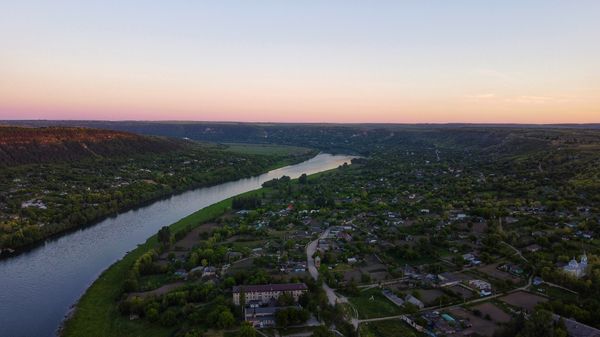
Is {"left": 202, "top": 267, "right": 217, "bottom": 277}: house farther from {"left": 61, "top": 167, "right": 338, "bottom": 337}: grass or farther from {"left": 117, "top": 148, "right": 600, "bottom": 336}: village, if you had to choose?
{"left": 61, "top": 167, "right": 338, "bottom": 337}: grass

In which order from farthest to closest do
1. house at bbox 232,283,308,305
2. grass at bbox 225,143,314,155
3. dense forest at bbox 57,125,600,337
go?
grass at bbox 225,143,314,155 → house at bbox 232,283,308,305 → dense forest at bbox 57,125,600,337

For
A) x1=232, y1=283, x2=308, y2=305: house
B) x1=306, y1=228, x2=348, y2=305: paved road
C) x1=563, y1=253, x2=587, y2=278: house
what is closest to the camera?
x1=232, y1=283, x2=308, y2=305: house

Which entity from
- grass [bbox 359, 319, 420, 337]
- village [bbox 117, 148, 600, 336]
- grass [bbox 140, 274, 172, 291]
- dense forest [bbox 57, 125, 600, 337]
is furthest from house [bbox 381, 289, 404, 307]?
grass [bbox 140, 274, 172, 291]

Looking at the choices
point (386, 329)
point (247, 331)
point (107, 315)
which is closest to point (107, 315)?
point (107, 315)

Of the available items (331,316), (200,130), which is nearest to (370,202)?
(331,316)

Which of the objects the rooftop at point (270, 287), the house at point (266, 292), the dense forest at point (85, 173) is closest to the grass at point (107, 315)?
the house at point (266, 292)
